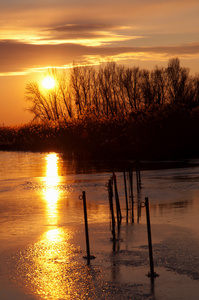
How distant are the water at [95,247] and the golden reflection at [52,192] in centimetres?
4

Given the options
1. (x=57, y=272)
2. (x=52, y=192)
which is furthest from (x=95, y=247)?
(x=52, y=192)

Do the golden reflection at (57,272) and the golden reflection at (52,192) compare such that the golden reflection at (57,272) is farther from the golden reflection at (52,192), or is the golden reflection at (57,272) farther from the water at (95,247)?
the golden reflection at (52,192)

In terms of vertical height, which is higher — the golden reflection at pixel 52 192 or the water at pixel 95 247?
the golden reflection at pixel 52 192

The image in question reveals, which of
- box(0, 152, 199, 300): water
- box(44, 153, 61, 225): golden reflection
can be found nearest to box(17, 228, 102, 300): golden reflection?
box(0, 152, 199, 300): water

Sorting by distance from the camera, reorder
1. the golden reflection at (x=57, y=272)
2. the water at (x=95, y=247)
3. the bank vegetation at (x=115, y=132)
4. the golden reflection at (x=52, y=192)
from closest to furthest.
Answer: the golden reflection at (x=57, y=272), the water at (x=95, y=247), the golden reflection at (x=52, y=192), the bank vegetation at (x=115, y=132)

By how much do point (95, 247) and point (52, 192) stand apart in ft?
29.3

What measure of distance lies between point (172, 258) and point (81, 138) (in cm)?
3456

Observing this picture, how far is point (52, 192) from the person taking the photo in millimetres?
19000

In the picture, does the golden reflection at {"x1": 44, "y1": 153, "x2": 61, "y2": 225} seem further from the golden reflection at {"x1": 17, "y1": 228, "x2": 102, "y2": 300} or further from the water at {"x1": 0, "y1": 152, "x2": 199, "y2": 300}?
the golden reflection at {"x1": 17, "y1": 228, "x2": 102, "y2": 300}

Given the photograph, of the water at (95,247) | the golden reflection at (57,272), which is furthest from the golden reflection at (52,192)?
the golden reflection at (57,272)

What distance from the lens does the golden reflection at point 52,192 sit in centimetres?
1393

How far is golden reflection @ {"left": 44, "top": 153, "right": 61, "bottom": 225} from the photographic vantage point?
13.9 m

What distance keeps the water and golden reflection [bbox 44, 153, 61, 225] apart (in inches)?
1.4

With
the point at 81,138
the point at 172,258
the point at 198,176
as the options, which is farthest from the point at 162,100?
the point at 172,258
